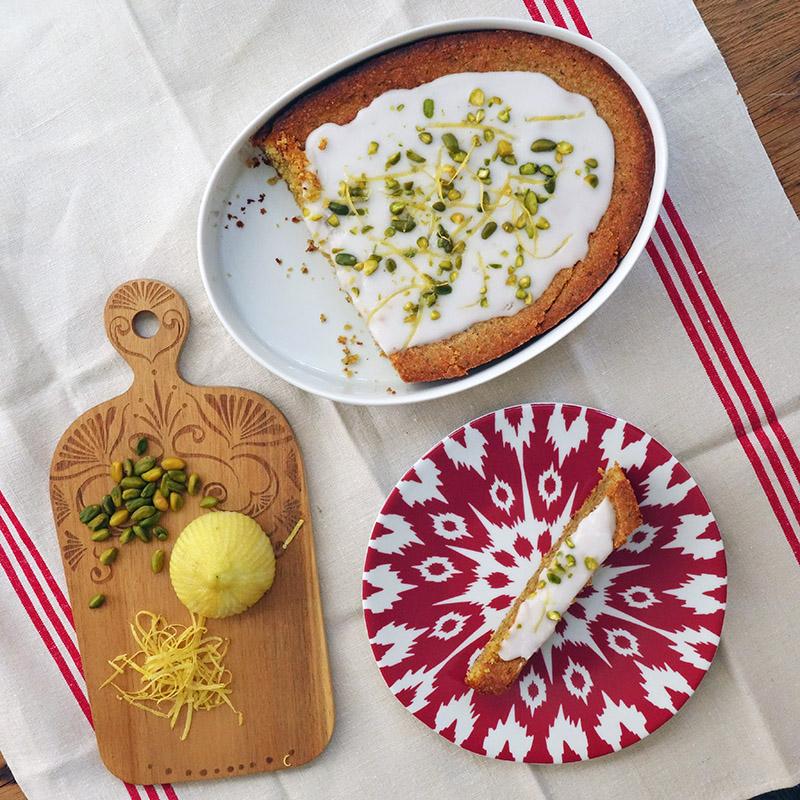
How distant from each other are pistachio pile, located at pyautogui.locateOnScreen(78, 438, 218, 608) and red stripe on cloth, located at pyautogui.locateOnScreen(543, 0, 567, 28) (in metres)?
1.39

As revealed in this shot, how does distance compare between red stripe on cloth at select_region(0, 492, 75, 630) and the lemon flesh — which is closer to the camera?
the lemon flesh

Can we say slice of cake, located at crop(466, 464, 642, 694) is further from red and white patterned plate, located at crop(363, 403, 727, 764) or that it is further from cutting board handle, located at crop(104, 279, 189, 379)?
cutting board handle, located at crop(104, 279, 189, 379)

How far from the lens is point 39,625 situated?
196 centimetres

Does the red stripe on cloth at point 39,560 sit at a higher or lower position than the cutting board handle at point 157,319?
lower

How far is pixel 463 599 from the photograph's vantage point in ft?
6.23

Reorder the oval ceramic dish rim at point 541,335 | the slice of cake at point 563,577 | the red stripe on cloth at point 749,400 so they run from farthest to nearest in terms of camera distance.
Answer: the red stripe on cloth at point 749,400, the slice of cake at point 563,577, the oval ceramic dish rim at point 541,335

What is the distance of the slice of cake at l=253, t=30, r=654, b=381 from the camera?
5.50ft

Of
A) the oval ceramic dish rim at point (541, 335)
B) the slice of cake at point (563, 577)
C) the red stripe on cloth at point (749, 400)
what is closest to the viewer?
the oval ceramic dish rim at point (541, 335)

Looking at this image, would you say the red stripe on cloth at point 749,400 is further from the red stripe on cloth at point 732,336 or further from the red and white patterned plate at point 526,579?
the red and white patterned plate at point 526,579

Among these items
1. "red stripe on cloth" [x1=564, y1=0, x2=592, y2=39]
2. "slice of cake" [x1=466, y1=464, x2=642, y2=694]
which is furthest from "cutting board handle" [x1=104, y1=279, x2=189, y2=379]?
"red stripe on cloth" [x1=564, y1=0, x2=592, y2=39]

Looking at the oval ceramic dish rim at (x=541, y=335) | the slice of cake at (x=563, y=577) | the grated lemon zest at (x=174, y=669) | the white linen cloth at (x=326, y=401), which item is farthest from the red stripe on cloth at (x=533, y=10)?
the grated lemon zest at (x=174, y=669)

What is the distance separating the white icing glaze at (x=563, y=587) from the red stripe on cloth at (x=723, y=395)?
0.41 m

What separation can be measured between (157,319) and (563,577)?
115 centimetres

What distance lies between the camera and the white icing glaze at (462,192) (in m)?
1.68
